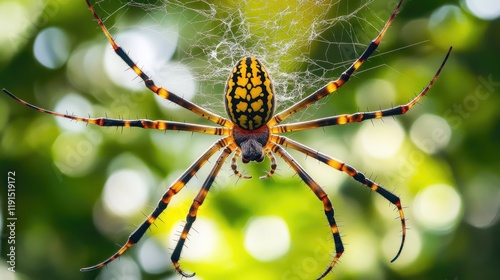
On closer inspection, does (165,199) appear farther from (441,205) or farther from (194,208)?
(441,205)

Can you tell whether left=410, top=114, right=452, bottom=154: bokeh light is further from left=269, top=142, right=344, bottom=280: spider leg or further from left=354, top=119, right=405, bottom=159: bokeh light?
left=269, top=142, right=344, bottom=280: spider leg

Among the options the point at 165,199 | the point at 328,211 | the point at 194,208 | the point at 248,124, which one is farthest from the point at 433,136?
the point at 165,199

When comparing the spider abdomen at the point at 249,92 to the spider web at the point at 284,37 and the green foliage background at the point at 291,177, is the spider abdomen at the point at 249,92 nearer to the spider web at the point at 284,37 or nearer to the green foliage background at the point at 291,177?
the spider web at the point at 284,37

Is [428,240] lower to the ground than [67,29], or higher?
lower

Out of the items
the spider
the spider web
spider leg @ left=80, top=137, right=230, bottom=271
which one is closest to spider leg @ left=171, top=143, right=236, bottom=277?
the spider

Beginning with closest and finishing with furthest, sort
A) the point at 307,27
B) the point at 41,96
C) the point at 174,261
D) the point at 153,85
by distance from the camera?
1. the point at 153,85
2. the point at 174,261
3. the point at 307,27
4. the point at 41,96

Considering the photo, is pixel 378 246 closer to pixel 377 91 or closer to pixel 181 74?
pixel 377 91

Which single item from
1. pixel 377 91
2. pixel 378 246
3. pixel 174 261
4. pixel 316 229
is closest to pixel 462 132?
pixel 377 91
